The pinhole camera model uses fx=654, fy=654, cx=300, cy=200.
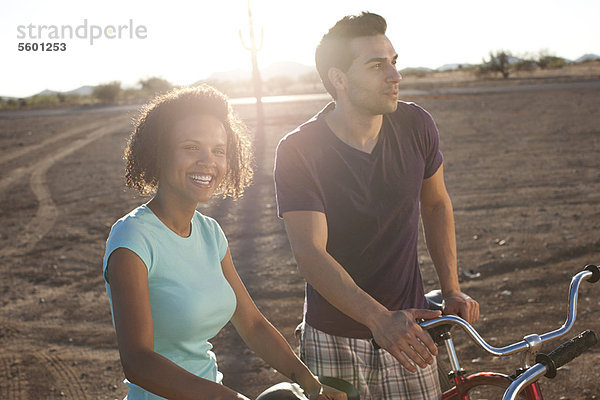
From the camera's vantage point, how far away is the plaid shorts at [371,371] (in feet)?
7.79

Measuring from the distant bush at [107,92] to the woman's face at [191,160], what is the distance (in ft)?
118

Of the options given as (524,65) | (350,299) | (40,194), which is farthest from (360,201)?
(524,65)

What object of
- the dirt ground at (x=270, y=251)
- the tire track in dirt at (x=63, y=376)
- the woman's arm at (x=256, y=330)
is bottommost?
the tire track in dirt at (x=63, y=376)

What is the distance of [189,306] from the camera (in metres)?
1.91

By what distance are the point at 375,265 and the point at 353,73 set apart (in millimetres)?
706

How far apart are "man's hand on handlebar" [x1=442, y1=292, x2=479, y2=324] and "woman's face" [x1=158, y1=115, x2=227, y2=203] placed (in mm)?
948

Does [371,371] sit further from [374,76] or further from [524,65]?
[524,65]

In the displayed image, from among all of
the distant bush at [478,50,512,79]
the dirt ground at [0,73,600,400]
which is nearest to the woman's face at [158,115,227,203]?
the dirt ground at [0,73,600,400]

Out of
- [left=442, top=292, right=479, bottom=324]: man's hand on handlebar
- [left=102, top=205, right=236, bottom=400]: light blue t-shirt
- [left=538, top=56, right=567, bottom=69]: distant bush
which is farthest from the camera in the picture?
[left=538, top=56, right=567, bottom=69]: distant bush

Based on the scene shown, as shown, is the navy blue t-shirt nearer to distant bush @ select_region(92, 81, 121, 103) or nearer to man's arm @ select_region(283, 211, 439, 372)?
man's arm @ select_region(283, 211, 439, 372)

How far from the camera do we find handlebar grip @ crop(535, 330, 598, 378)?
5.61 ft

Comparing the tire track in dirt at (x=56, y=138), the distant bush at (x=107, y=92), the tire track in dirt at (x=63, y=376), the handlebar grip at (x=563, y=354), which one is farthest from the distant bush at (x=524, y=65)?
the handlebar grip at (x=563, y=354)

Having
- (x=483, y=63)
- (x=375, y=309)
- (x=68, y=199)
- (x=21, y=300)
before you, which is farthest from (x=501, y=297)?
(x=483, y=63)

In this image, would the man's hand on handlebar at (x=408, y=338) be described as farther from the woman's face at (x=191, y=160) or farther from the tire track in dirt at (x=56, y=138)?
the tire track in dirt at (x=56, y=138)
